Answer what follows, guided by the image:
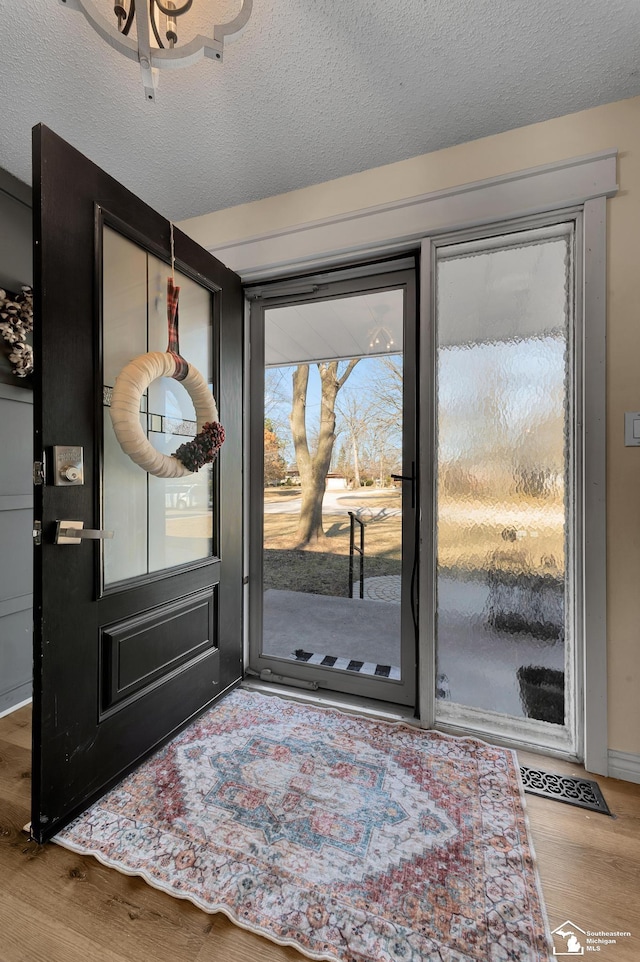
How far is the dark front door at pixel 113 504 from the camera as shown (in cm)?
120

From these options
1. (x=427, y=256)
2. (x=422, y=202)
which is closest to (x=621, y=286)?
(x=427, y=256)

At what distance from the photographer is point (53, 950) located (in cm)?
93

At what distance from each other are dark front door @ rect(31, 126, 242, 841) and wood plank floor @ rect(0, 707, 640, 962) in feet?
0.49

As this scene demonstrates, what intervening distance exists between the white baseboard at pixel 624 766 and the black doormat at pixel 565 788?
0.10 metres

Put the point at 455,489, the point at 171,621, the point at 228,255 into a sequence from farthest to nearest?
the point at 228,255
the point at 455,489
the point at 171,621

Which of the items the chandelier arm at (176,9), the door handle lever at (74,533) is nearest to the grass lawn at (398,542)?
the door handle lever at (74,533)

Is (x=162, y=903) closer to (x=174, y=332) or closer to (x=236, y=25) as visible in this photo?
(x=174, y=332)

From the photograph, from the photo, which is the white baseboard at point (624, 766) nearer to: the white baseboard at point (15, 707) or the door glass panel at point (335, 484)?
the door glass panel at point (335, 484)

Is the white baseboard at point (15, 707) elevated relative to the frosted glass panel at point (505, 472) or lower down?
lower down

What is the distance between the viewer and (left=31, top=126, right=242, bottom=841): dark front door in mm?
1198

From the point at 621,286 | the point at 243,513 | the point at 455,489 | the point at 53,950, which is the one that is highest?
the point at 621,286

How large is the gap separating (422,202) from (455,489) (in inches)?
47.8

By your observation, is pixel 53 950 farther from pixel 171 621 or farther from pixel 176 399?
pixel 176 399

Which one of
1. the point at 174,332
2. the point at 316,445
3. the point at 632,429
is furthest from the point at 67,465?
the point at 632,429
